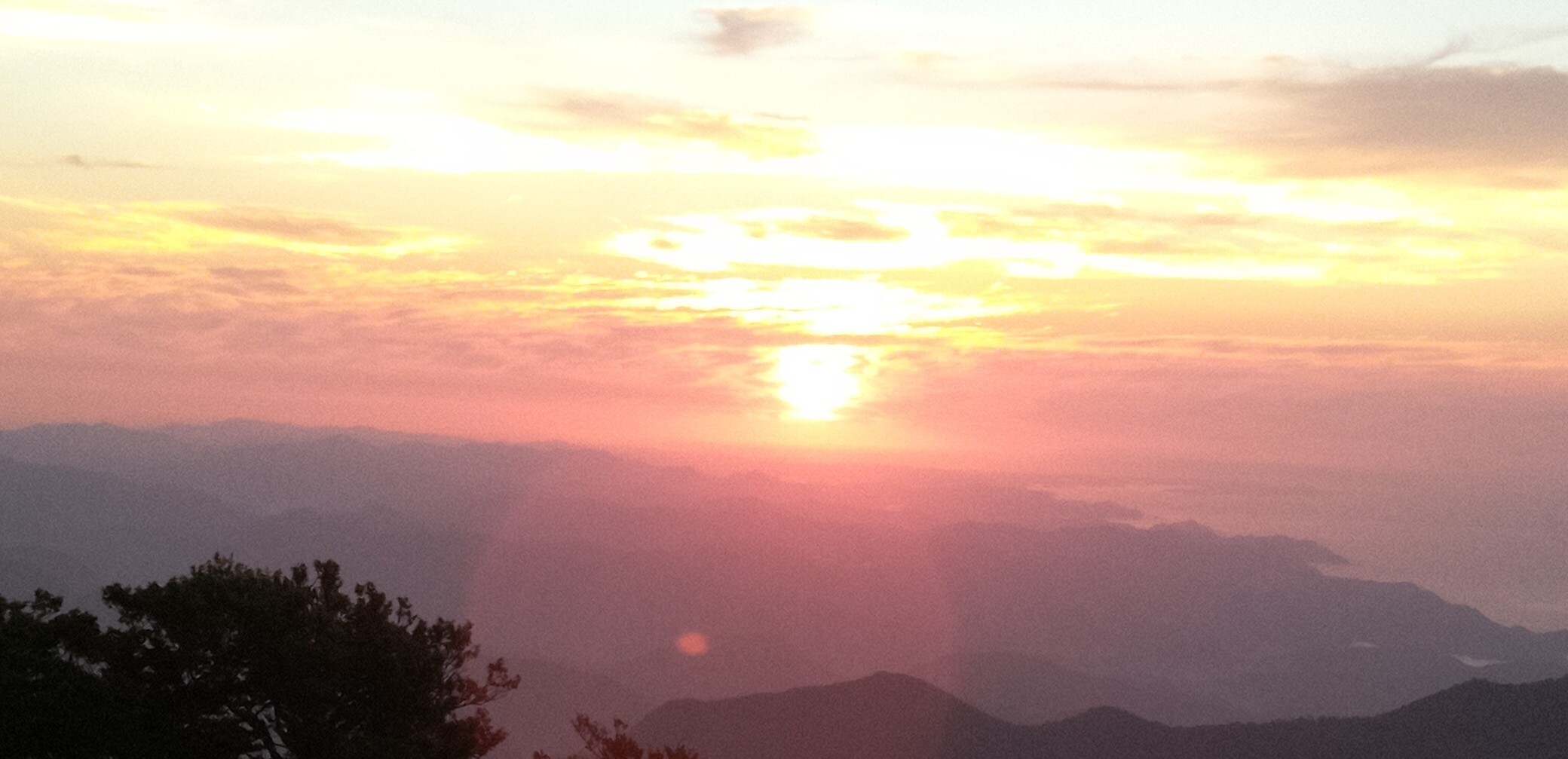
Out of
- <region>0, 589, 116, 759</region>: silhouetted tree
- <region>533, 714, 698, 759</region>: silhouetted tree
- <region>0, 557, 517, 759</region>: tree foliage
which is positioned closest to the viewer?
<region>533, 714, 698, 759</region>: silhouetted tree

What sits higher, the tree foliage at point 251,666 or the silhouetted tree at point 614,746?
the tree foliage at point 251,666

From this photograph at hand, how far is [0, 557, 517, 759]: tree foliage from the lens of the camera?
156 feet

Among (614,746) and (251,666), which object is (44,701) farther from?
(614,746)

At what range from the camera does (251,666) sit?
4912cm

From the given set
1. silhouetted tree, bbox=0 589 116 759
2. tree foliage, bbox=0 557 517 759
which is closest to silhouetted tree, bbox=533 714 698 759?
tree foliage, bbox=0 557 517 759

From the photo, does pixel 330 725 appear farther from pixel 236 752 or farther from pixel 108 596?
pixel 108 596

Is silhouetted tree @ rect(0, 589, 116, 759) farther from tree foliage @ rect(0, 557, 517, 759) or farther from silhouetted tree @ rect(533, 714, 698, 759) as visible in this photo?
silhouetted tree @ rect(533, 714, 698, 759)

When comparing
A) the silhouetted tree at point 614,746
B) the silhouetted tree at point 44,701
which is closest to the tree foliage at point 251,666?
the silhouetted tree at point 44,701

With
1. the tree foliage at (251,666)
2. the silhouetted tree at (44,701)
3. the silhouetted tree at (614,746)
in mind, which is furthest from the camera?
the tree foliage at (251,666)

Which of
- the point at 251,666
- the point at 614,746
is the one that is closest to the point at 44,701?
the point at 251,666

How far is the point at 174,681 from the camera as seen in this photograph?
48469 mm

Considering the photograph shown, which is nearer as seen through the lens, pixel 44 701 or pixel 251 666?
pixel 44 701

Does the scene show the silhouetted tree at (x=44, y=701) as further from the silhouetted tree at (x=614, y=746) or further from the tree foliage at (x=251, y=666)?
the silhouetted tree at (x=614, y=746)

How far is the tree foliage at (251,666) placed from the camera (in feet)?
156
